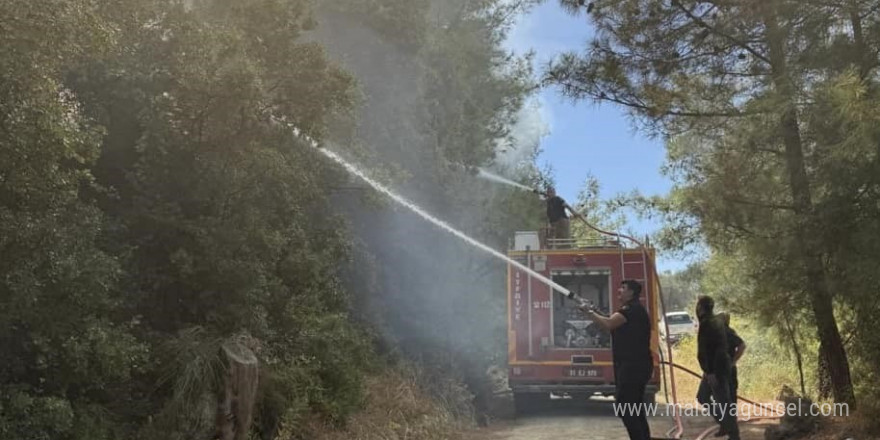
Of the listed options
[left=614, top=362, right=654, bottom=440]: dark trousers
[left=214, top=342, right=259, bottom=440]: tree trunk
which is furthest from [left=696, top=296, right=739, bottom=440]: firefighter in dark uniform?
[left=214, top=342, right=259, bottom=440]: tree trunk

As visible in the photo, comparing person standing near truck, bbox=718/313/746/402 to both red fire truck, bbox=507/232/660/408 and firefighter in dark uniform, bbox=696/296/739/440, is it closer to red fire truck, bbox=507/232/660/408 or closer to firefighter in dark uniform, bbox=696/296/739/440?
firefighter in dark uniform, bbox=696/296/739/440

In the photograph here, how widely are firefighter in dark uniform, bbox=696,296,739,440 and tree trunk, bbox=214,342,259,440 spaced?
14.0 ft

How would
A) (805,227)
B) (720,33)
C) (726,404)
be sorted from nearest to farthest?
(805,227)
(726,404)
(720,33)

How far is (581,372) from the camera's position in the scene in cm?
1088

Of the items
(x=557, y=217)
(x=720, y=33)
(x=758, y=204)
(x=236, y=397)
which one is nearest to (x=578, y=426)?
(x=557, y=217)

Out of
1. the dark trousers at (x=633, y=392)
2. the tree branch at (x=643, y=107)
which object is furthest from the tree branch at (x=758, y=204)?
the dark trousers at (x=633, y=392)

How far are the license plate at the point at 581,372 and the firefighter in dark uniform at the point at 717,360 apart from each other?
12.2ft

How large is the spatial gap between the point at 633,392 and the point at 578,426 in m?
4.81

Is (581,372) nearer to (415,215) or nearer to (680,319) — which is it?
(415,215)

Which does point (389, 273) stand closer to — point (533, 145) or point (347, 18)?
point (347, 18)

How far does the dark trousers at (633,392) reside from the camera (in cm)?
580

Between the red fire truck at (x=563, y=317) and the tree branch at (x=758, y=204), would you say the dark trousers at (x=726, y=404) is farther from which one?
the red fire truck at (x=563, y=317)

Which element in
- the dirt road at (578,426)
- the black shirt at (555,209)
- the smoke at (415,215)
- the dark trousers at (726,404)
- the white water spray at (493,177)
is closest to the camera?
the dark trousers at (726,404)

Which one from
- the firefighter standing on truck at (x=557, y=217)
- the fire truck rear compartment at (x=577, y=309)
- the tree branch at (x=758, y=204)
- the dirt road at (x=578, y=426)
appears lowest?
the dirt road at (x=578, y=426)
